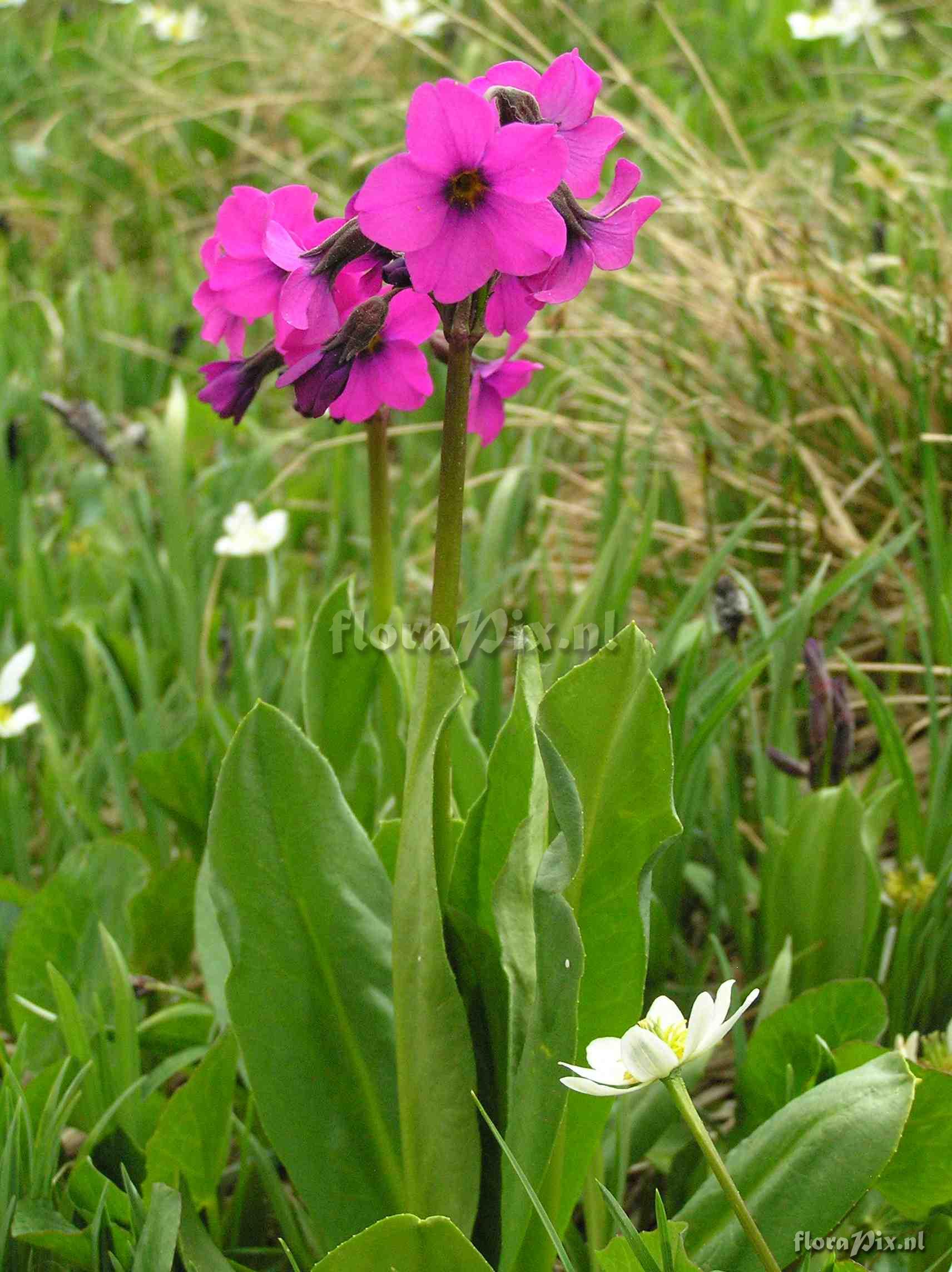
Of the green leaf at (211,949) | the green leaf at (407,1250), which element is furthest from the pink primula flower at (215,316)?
the green leaf at (407,1250)

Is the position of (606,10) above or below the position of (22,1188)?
above

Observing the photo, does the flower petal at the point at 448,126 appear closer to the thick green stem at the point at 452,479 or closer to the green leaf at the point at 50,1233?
the thick green stem at the point at 452,479

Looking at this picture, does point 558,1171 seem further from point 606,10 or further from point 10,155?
point 606,10

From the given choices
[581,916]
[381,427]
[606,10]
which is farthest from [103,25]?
[581,916]

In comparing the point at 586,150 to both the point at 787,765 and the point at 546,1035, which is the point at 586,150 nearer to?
the point at 546,1035

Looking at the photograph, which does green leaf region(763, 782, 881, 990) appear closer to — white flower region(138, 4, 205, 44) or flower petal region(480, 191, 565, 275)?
flower petal region(480, 191, 565, 275)

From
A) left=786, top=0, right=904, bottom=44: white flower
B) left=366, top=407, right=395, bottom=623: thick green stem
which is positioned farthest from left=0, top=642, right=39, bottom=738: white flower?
left=786, top=0, right=904, bottom=44: white flower
